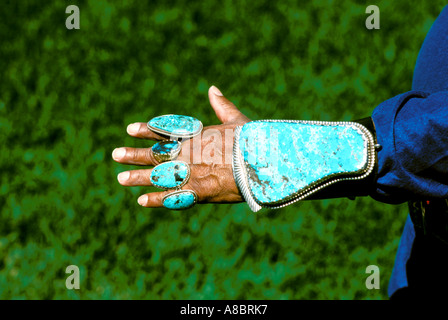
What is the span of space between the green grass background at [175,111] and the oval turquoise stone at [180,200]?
138 centimetres

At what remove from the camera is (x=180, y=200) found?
1.50 meters

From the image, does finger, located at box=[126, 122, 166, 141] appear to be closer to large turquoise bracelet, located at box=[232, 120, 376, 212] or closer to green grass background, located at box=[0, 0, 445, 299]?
large turquoise bracelet, located at box=[232, 120, 376, 212]

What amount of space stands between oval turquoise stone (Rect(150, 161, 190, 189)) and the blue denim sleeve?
688 mm

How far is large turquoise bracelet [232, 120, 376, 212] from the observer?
1239 mm

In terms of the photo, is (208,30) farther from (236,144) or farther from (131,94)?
(236,144)

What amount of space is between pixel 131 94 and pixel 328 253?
1.90m

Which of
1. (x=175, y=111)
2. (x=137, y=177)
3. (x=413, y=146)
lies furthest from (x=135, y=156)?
(x=175, y=111)

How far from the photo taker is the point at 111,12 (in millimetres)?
3195

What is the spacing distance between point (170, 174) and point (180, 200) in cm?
11

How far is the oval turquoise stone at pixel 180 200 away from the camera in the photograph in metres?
1.49

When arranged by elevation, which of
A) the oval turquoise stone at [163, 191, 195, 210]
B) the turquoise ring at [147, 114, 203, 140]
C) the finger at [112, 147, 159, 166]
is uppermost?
the turquoise ring at [147, 114, 203, 140]

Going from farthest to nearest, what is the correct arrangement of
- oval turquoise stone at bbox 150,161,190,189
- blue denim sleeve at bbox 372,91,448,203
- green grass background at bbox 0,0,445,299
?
green grass background at bbox 0,0,445,299 < oval turquoise stone at bbox 150,161,190,189 < blue denim sleeve at bbox 372,91,448,203

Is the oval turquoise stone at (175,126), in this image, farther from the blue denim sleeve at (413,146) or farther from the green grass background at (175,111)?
the green grass background at (175,111)

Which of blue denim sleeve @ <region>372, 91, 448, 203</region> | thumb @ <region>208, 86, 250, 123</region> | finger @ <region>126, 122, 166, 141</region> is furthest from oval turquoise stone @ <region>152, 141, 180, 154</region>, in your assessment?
blue denim sleeve @ <region>372, 91, 448, 203</region>
